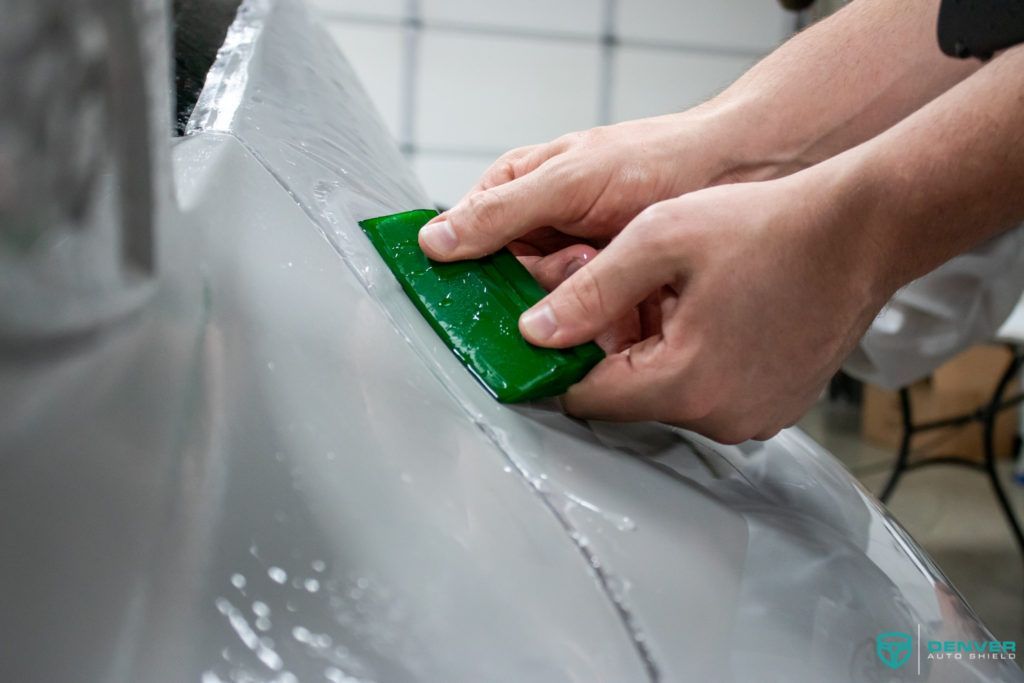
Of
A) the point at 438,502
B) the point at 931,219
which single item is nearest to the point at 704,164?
the point at 931,219

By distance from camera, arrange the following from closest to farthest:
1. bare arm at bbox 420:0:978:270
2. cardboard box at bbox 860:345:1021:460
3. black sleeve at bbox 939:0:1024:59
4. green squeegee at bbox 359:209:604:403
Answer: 1. green squeegee at bbox 359:209:604:403
2. black sleeve at bbox 939:0:1024:59
3. bare arm at bbox 420:0:978:270
4. cardboard box at bbox 860:345:1021:460

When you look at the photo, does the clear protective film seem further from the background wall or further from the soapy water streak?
the background wall

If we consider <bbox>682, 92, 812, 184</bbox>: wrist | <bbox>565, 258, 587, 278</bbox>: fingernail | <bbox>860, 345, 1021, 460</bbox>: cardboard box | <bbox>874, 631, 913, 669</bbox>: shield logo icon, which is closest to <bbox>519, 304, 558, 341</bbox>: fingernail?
<bbox>565, 258, 587, 278</bbox>: fingernail

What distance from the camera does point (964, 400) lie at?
295cm

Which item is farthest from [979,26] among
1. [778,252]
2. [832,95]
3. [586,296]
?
[586,296]

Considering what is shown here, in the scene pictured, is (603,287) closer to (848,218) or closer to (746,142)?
(848,218)

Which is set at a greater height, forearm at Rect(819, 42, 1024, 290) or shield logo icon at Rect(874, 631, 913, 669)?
forearm at Rect(819, 42, 1024, 290)

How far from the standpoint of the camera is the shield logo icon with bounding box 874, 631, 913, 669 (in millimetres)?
403

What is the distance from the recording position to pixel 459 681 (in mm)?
317

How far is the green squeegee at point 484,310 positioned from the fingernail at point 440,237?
10 millimetres

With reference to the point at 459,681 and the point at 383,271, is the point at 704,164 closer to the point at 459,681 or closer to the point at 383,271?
the point at 383,271

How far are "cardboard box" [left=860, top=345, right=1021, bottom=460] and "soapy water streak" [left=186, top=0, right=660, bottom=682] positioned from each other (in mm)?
2624

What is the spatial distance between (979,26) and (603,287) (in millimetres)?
390

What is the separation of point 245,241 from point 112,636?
253 millimetres
